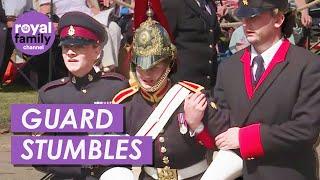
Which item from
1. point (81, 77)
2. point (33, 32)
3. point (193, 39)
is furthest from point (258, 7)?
point (33, 32)

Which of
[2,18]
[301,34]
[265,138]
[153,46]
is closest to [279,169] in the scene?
[265,138]

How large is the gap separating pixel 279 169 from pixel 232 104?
35 centimetres

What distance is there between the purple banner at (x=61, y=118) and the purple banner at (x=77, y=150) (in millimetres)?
40

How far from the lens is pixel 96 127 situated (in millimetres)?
3125

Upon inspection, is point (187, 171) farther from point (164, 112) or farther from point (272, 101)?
point (272, 101)

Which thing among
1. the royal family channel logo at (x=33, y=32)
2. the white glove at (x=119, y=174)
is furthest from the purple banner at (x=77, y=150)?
the royal family channel logo at (x=33, y=32)

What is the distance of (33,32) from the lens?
802 centimetres

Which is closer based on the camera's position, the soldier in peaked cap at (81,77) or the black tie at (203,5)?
the soldier in peaked cap at (81,77)

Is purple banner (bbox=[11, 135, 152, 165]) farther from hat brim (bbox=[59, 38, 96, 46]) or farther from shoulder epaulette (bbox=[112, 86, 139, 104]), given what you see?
hat brim (bbox=[59, 38, 96, 46])

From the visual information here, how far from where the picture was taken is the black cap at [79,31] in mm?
3691

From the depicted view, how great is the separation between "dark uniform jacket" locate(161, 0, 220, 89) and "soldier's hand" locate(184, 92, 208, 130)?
1436 millimetres

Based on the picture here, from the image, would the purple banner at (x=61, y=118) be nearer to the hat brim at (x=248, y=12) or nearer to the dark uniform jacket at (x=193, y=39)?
the hat brim at (x=248, y=12)

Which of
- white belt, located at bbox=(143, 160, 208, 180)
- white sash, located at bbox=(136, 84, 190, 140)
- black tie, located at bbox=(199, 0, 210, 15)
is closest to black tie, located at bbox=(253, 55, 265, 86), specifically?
white sash, located at bbox=(136, 84, 190, 140)

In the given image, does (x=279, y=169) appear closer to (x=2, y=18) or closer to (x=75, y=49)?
(x=75, y=49)
